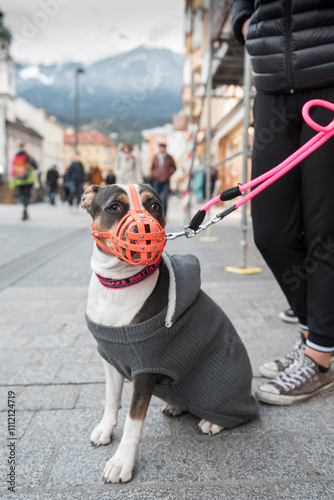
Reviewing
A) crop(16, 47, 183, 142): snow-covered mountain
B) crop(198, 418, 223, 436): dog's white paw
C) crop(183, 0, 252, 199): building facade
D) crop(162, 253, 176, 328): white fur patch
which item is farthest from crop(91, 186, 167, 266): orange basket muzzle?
crop(16, 47, 183, 142): snow-covered mountain

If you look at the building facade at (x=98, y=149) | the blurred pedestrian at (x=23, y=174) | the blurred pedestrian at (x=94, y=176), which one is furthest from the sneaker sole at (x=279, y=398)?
the building facade at (x=98, y=149)

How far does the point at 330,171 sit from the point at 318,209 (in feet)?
0.58

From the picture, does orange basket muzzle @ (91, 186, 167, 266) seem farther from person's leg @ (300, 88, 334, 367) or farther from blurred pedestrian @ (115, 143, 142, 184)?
blurred pedestrian @ (115, 143, 142, 184)

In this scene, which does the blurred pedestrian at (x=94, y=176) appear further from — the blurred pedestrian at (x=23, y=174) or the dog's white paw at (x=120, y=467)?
the dog's white paw at (x=120, y=467)

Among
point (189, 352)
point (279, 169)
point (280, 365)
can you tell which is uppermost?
point (279, 169)

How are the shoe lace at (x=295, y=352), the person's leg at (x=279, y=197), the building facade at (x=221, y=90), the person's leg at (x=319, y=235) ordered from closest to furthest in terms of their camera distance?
the person's leg at (x=319, y=235) < the person's leg at (x=279, y=197) < the shoe lace at (x=295, y=352) < the building facade at (x=221, y=90)

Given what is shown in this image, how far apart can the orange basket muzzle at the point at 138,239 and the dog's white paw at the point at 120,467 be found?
70cm

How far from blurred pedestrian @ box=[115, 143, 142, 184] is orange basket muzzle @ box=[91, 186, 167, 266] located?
968 centimetres

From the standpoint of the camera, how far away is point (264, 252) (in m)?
2.24

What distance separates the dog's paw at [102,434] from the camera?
5.75ft

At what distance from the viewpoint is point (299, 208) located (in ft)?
7.01

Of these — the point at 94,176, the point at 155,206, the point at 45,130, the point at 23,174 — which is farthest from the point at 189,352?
the point at 45,130

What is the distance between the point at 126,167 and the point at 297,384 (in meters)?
9.40

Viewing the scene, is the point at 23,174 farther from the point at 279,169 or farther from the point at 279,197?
the point at 279,169
